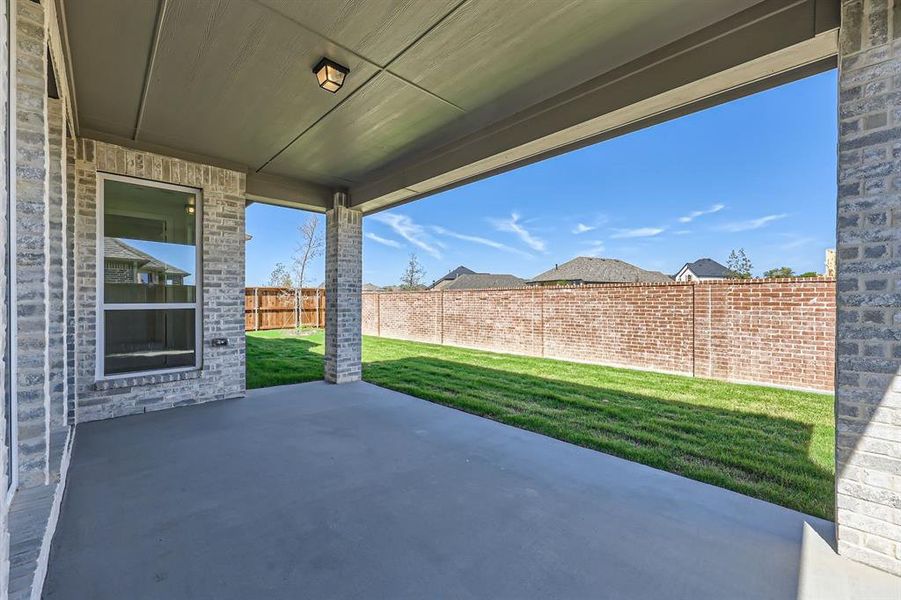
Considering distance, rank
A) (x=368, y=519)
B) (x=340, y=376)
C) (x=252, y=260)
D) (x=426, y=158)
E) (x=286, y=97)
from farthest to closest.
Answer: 1. (x=252, y=260)
2. (x=340, y=376)
3. (x=426, y=158)
4. (x=286, y=97)
5. (x=368, y=519)

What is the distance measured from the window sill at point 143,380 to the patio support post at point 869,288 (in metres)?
6.09

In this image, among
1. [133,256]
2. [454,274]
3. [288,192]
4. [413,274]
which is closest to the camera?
[133,256]

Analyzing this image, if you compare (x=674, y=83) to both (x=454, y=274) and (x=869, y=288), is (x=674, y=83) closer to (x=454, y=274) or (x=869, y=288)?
(x=869, y=288)

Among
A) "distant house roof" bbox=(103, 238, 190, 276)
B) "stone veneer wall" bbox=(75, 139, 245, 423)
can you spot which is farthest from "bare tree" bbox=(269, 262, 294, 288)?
"distant house roof" bbox=(103, 238, 190, 276)

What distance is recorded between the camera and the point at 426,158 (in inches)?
191

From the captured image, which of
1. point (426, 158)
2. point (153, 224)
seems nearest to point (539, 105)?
point (426, 158)

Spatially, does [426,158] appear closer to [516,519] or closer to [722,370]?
[516,519]

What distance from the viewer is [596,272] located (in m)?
21.4

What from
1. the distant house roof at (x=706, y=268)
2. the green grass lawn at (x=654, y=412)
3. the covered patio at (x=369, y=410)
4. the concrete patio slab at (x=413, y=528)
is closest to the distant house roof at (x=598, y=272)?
the distant house roof at (x=706, y=268)

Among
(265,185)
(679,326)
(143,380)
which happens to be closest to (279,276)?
(265,185)

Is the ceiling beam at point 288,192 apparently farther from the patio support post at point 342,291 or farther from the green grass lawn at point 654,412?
the green grass lawn at point 654,412

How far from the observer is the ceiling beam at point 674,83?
2.35 m

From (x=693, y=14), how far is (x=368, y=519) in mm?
3720

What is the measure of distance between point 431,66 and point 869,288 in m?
3.02
